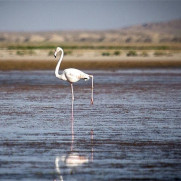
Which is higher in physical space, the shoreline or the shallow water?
the shoreline

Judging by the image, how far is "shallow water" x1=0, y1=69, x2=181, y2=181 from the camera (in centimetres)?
905

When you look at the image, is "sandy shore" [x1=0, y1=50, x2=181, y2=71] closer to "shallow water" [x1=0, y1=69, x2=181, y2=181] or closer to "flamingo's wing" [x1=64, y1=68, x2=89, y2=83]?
"flamingo's wing" [x1=64, y1=68, x2=89, y2=83]

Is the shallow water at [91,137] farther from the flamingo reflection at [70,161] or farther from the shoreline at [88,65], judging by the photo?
the shoreline at [88,65]

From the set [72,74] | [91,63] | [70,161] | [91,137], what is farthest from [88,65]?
[70,161]

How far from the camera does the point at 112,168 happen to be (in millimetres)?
9188

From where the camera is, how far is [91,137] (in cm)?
1188

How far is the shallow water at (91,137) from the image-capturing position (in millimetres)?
9047

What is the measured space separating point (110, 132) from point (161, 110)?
13.0ft

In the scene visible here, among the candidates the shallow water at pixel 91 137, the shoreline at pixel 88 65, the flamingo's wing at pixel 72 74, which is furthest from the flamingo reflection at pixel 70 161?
the shoreline at pixel 88 65

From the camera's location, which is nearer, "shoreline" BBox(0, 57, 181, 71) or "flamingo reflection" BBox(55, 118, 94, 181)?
"flamingo reflection" BBox(55, 118, 94, 181)

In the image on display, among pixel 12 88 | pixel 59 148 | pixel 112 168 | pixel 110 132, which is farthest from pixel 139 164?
pixel 12 88

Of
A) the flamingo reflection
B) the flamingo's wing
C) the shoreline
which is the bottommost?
the flamingo reflection

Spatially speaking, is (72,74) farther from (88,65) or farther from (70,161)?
(88,65)

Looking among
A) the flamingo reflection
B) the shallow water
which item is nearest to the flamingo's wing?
the shallow water
